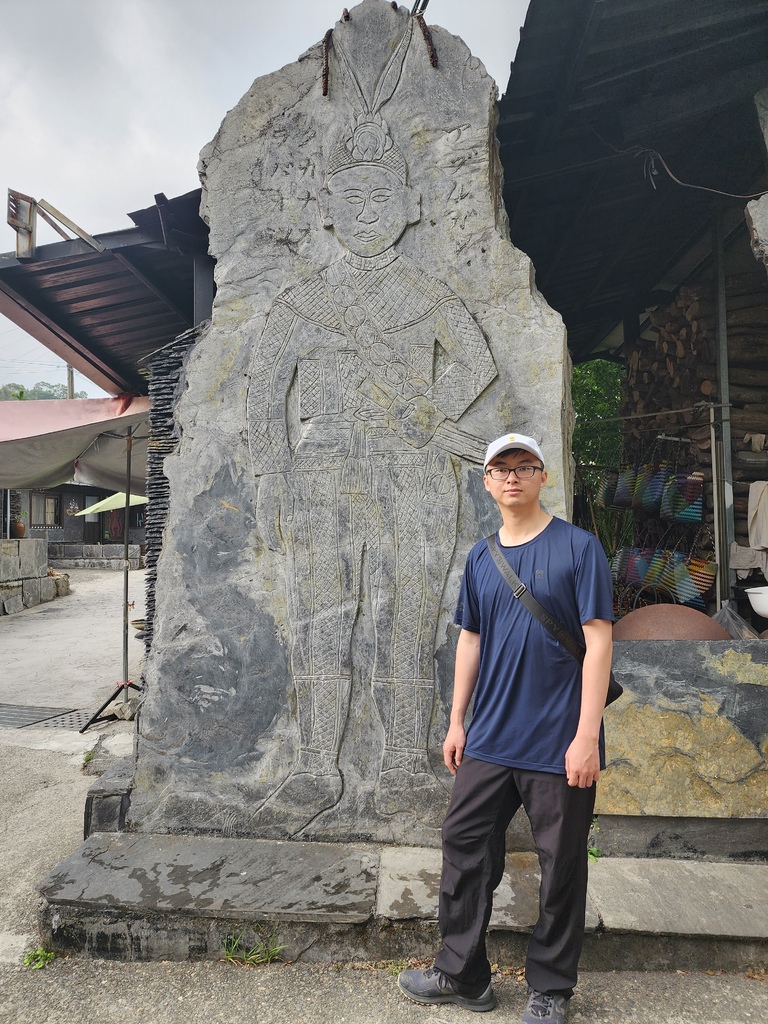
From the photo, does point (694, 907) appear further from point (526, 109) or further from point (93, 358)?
point (93, 358)

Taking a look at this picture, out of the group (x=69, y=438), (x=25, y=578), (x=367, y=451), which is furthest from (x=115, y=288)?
(x=25, y=578)

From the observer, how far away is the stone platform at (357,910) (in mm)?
Answer: 2438

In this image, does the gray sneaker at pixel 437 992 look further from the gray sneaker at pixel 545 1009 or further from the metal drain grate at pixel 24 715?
the metal drain grate at pixel 24 715

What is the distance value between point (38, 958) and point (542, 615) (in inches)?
86.8

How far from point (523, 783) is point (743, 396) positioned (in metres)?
4.69

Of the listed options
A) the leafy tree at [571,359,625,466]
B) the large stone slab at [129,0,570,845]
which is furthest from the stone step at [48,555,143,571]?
the large stone slab at [129,0,570,845]

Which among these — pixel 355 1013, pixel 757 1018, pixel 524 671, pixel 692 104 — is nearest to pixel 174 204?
pixel 692 104

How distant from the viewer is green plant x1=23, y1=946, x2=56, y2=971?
8.15 feet

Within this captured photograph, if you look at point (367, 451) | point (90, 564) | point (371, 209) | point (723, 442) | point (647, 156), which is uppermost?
point (647, 156)

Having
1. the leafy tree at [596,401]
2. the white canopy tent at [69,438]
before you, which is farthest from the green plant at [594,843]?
the leafy tree at [596,401]

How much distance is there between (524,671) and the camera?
2.02 m

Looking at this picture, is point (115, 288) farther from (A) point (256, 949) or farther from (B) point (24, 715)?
(A) point (256, 949)

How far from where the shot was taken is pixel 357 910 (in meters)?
2.50

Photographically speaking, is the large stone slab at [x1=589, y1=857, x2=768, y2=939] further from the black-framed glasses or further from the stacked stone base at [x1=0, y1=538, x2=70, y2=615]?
the stacked stone base at [x1=0, y1=538, x2=70, y2=615]
